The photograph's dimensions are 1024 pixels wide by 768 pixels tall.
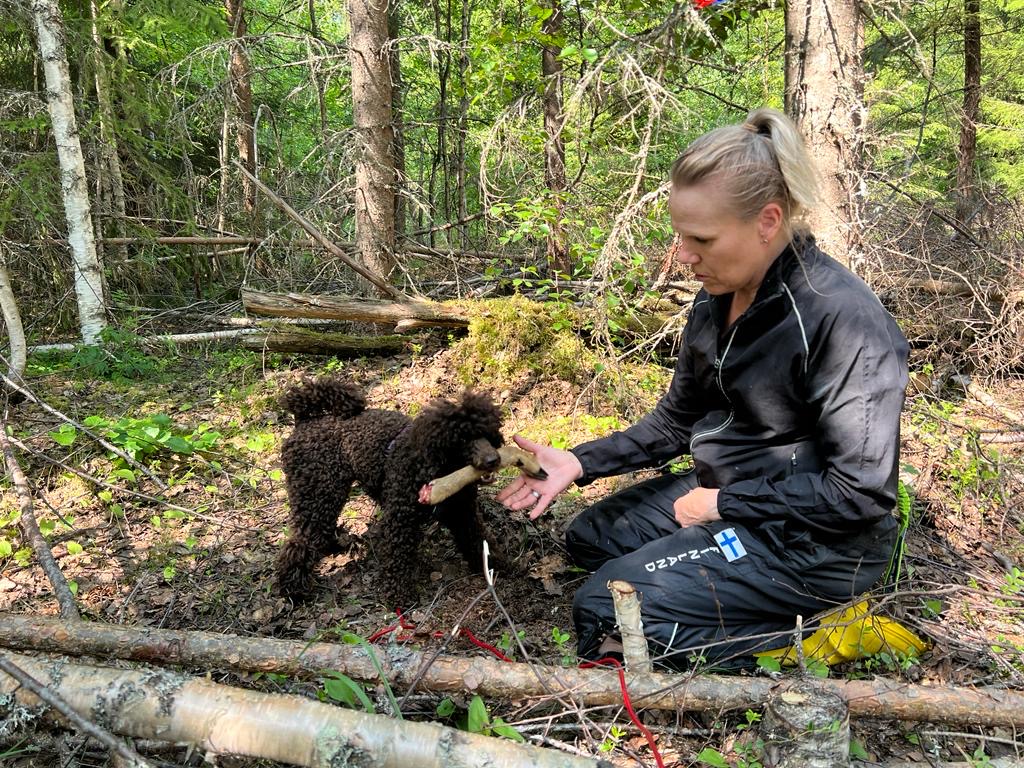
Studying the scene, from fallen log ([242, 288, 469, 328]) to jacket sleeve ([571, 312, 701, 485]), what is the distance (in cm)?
288

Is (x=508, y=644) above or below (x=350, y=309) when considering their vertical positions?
below

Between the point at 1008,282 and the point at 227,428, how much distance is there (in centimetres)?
685

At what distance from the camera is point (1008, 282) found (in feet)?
17.7

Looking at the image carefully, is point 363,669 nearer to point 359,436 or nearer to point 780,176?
point 359,436

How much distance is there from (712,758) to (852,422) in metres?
1.30

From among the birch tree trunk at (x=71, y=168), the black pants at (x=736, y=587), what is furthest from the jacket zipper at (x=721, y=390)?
the birch tree trunk at (x=71, y=168)

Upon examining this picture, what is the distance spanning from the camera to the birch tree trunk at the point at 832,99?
4008 millimetres

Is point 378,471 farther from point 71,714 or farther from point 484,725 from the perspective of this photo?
point 71,714

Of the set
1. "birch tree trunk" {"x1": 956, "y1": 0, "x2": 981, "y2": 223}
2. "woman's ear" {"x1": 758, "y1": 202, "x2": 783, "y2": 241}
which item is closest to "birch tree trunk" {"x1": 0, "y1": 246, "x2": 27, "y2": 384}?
"woman's ear" {"x1": 758, "y1": 202, "x2": 783, "y2": 241}

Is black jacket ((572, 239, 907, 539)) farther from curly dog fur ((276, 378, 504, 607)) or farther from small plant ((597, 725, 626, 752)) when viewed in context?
curly dog fur ((276, 378, 504, 607))

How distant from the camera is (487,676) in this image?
217 cm

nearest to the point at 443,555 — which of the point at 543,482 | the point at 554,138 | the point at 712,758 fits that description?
the point at 543,482

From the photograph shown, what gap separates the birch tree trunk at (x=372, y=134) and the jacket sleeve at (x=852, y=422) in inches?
197

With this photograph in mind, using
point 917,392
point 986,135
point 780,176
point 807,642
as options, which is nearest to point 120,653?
point 807,642
